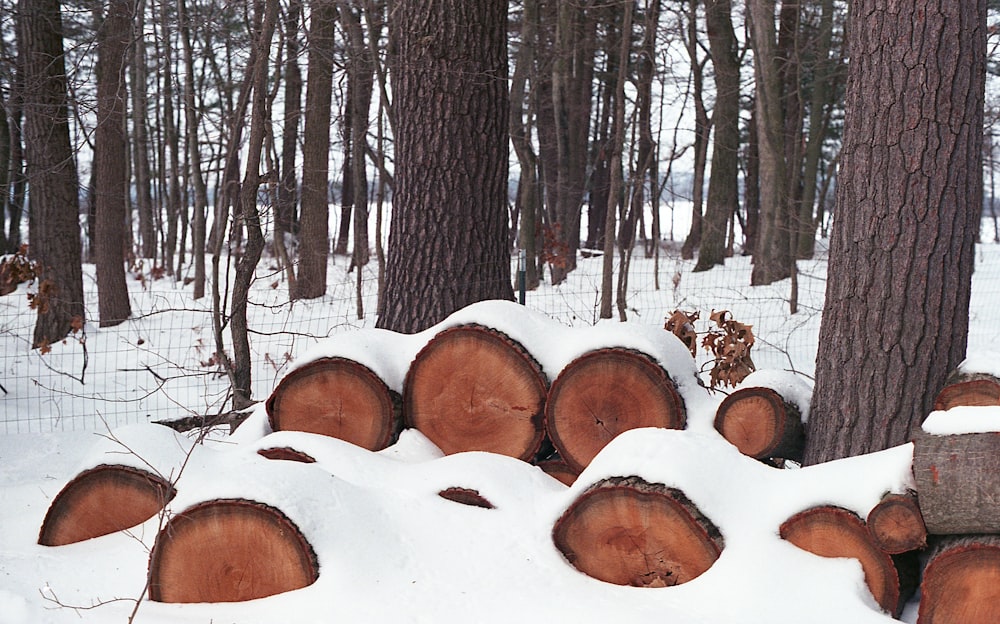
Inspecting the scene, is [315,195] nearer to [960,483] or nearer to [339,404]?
[339,404]

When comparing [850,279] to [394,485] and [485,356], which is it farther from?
[394,485]

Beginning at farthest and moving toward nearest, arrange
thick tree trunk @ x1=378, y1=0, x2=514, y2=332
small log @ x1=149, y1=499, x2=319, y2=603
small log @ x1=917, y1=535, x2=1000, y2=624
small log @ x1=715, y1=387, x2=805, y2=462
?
thick tree trunk @ x1=378, y1=0, x2=514, y2=332
small log @ x1=715, y1=387, x2=805, y2=462
small log @ x1=149, y1=499, x2=319, y2=603
small log @ x1=917, y1=535, x2=1000, y2=624

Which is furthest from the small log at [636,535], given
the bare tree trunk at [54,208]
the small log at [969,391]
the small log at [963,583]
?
the bare tree trunk at [54,208]

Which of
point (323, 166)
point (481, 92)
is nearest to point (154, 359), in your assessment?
point (323, 166)

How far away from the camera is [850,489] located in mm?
2791

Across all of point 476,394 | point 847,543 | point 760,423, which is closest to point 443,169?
point 476,394

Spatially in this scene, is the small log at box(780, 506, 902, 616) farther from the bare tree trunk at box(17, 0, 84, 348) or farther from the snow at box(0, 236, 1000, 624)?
the bare tree trunk at box(17, 0, 84, 348)

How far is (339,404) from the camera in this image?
3977 mm

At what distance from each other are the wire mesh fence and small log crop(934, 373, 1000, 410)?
2595mm

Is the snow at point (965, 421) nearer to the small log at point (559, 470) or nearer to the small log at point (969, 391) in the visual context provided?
the small log at point (969, 391)

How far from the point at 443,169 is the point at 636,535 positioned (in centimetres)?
283

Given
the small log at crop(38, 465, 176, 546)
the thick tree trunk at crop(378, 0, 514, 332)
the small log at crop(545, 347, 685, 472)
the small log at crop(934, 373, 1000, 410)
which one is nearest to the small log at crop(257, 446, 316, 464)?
the small log at crop(38, 465, 176, 546)

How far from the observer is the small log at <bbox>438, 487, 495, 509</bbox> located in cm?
336

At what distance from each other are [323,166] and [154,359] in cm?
400
